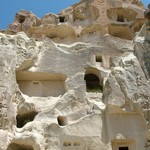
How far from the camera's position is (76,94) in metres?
17.0

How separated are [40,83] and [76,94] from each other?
278cm

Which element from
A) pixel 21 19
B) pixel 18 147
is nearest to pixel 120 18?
pixel 21 19

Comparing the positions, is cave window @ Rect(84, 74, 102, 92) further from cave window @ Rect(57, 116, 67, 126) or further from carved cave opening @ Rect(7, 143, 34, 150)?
carved cave opening @ Rect(7, 143, 34, 150)

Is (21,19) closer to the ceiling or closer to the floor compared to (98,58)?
closer to the ceiling

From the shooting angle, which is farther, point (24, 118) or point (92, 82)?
point (92, 82)

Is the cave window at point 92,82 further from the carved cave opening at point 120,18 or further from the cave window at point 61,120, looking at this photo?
the carved cave opening at point 120,18

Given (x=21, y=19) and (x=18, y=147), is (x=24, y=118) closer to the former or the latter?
(x=18, y=147)

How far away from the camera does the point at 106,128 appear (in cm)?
1525

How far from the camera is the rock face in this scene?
14.6m

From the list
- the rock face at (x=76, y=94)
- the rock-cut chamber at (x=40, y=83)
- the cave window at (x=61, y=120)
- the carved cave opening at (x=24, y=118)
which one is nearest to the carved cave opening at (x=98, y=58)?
the rock face at (x=76, y=94)

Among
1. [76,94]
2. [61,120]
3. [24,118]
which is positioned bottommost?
[61,120]

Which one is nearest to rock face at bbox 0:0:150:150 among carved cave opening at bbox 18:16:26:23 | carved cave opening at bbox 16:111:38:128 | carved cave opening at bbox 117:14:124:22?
carved cave opening at bbox 16:111:38:128

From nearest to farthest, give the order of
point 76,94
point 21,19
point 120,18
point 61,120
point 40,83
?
point 61,120, point 76,94, point 40,83, point 21,19, point 120,18

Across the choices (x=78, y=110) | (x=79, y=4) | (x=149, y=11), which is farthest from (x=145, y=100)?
(x=79, y=4)
